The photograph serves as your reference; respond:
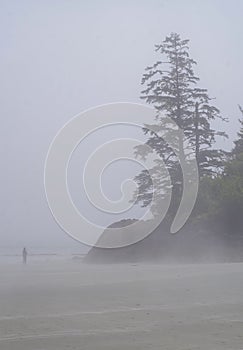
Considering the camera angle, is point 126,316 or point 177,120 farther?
point 177,120

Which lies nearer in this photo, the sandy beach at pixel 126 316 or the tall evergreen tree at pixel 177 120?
the sandy beach at pixel 126 316

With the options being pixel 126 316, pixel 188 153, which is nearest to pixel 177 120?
pixel 188 153

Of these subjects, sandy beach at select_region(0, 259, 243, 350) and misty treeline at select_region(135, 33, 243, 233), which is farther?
misty treeline at select_region(135, 33, 243, 233)

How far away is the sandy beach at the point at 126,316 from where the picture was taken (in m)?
9.92

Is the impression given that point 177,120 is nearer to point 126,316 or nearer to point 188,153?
point 188,153

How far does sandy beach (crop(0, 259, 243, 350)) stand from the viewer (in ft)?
32.6

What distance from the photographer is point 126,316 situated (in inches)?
497

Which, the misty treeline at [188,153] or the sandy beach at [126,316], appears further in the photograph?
the misty treeline at [188,153]

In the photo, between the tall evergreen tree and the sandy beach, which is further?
the tall evergreen tree

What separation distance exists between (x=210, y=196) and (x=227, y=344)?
32.1m

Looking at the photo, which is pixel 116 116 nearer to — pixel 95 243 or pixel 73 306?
pixel 95 243

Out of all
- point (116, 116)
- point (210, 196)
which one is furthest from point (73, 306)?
point (210, 196)

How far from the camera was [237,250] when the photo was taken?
118ft

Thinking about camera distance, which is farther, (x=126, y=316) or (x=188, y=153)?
(x=188, y=153)
